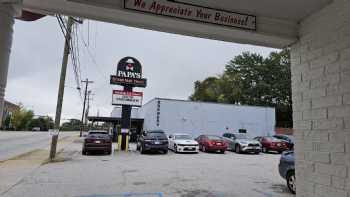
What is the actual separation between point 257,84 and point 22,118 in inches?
2732

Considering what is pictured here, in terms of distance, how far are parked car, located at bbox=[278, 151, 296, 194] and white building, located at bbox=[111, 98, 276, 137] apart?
2029cm

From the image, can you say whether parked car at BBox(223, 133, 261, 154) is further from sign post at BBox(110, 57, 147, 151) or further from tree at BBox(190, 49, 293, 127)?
tree at BBox(190, 49, 293, 127)

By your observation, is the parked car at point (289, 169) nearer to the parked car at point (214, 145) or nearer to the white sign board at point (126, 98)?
the parked car at point (214, 145)

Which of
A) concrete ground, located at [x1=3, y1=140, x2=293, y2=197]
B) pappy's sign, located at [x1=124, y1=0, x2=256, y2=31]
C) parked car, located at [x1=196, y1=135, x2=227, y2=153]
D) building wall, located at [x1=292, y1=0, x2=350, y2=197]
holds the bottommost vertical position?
concrete ground, located at [x1=3, y1=140, x2=293, y2=197]

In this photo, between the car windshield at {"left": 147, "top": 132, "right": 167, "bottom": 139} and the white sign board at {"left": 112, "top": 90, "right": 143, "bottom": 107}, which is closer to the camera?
the car windshield at {"left": 147, "top": 132, "right": 167, "bottom": 139}

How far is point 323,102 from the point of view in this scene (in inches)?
151

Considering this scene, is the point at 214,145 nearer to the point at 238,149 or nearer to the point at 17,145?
the point at 238,149

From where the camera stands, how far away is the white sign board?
2016cm

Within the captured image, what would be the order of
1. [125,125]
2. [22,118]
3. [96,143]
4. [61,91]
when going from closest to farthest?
[61,91]
[96,143]
[125,125]
[22,118]

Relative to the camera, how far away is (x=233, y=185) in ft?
24.7

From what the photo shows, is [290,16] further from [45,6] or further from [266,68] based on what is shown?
[266,68]

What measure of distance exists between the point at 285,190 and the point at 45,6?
6.90m

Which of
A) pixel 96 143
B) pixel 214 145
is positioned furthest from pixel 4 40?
pixel 214 145

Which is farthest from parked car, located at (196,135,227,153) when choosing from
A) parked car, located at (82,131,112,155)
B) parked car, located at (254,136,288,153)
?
parked car, located at (82,131,112,155)
